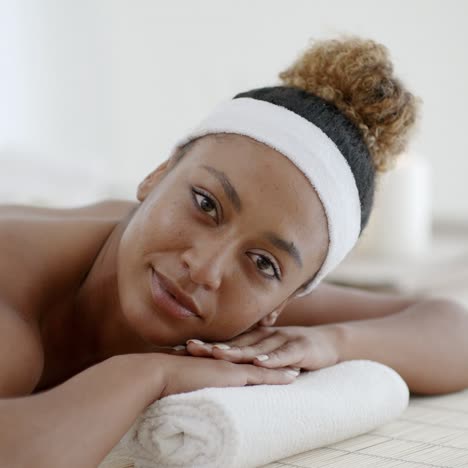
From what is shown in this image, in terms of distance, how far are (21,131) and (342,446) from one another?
2.75m

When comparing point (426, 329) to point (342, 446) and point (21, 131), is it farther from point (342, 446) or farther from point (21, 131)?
point (21, 131)

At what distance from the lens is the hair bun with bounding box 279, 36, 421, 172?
4.68 ft

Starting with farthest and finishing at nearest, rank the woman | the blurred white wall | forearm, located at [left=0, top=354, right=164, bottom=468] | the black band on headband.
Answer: the blurred white wall < the black band on headband < the woman < forearm, located at [left=0, top=354, right=164, bottom=468]

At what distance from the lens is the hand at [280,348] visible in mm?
1221

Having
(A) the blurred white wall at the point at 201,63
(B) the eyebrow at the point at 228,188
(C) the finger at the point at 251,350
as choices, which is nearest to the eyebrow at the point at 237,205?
(B) the eyebrow at the point at 228,188

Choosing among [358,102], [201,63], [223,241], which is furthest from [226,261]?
[201,63]

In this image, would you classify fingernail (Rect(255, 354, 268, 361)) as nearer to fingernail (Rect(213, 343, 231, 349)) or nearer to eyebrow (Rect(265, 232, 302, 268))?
fingernail (Rect(213, 343, 231, 349))

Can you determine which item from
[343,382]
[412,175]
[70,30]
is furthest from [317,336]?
[70,30]

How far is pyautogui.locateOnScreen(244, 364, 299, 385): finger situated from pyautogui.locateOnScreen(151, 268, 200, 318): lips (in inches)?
4.5

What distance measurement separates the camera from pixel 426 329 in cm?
160

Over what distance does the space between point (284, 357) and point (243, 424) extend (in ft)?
0.83

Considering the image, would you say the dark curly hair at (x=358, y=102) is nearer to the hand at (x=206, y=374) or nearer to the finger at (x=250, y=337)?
the finger at (x=250, y=337)

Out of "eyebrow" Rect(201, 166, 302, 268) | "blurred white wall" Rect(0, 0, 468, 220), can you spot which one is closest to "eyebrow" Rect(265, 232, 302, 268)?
"eyebrow" Rect(201, 166, 302, 268)

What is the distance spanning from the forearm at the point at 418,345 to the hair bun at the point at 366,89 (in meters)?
0.29
